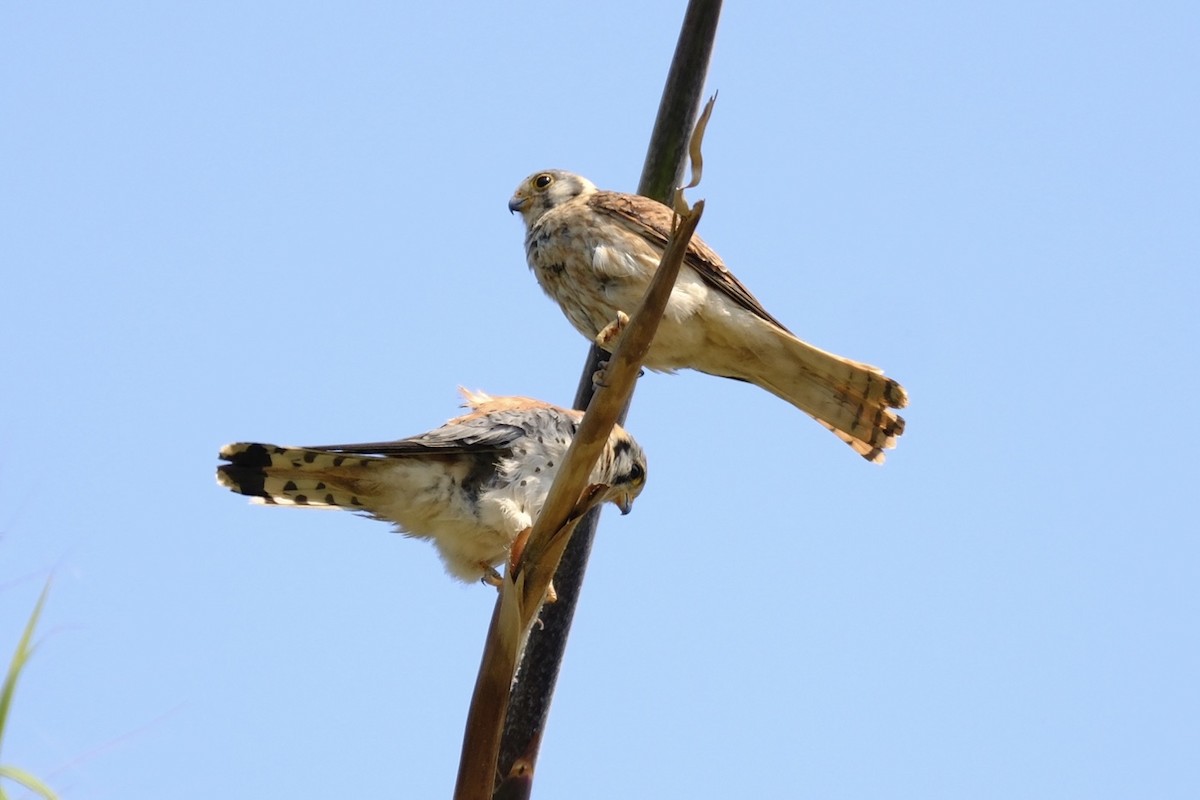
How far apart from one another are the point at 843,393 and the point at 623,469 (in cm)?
99

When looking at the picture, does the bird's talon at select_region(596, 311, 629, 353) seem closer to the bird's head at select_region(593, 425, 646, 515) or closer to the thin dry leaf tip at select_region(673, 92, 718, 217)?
the bird's head at select_region(593, 425, 646, 515)

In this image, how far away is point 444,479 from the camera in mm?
4207

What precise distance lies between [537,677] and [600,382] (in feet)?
3.98

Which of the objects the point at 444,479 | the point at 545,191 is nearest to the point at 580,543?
the point at 444,479

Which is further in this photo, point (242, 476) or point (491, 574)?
point (491, 574)

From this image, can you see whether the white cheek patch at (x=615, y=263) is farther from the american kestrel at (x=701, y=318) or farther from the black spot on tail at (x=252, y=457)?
the black spot on tail at (x=252, y=457)

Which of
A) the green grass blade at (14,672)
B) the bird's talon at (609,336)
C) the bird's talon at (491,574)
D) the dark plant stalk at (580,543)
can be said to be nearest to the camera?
the green grass blade at (14,672)

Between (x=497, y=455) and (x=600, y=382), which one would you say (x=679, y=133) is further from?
(x=600, y=382)

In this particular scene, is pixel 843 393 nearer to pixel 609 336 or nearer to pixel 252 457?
pixel 609 336

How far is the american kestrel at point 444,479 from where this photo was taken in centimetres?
408

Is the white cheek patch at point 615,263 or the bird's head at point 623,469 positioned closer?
the bird's head at point 623,469

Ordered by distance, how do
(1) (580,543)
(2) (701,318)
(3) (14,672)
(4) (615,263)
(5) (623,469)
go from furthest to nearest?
(2) (701,318) < (4) (615,263) < (5) (623,469) < (1) (580,543) < (3) (14,672)

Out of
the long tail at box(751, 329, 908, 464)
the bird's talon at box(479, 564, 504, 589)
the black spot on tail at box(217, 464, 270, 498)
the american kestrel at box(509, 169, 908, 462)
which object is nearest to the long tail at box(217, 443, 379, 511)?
the black spot on tail at box(217, 464, 270, 498)

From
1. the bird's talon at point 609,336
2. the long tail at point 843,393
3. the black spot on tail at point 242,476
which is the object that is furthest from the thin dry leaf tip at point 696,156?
the long tail at point 843,393
